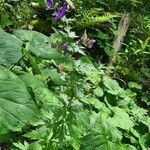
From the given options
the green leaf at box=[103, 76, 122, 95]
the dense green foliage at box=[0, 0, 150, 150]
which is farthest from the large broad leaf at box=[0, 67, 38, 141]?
the green leaf at box=[103, 76, 122, 95]

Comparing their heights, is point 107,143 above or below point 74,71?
below

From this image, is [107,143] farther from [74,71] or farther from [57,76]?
[57,76]

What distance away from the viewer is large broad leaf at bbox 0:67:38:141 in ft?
5.18

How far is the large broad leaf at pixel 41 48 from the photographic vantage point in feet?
7.29

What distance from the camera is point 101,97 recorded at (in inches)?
138

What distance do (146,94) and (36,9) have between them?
1.68m

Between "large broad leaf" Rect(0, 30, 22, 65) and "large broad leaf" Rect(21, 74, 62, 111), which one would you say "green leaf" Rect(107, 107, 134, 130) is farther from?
"large broad leaf" Rect(0, 30, 22, 65)

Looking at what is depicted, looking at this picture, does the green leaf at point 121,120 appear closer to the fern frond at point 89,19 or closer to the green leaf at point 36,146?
the green leaf at point 36,146

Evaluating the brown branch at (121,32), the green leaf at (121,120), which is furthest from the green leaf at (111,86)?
the brown branch at (121,32)

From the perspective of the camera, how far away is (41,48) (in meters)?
2.27

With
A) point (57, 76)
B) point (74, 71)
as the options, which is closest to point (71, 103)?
point (74, 71)

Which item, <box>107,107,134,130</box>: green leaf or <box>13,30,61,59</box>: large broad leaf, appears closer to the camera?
<box>13,30,61,59</box>: large broad leaf

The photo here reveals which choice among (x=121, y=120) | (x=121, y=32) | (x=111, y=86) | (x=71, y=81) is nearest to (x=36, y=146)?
(x=71, y=81)

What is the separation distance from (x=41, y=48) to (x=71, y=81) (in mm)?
289
